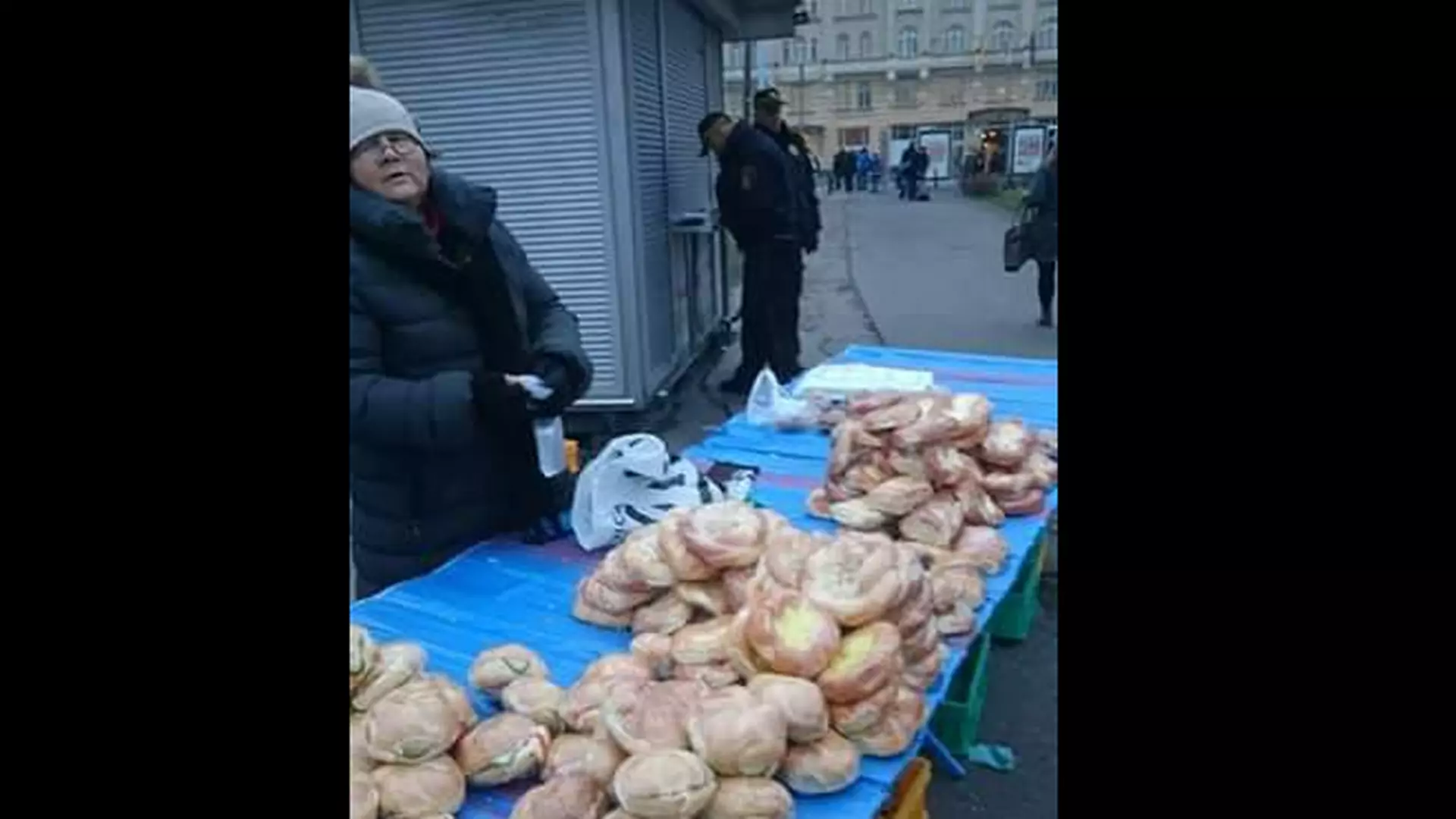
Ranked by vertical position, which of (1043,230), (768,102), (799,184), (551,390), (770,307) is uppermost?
(768,102)

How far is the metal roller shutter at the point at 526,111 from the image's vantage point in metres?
5.10

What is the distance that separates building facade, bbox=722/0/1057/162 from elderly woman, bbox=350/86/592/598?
32.4m

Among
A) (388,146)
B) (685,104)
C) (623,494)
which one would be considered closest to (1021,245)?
(685,104)

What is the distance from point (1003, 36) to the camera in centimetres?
3344

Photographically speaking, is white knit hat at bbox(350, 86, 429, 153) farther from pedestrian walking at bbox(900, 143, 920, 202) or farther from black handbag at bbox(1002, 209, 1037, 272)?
pedestrian walking at bbox(900, 143, 920, 202)

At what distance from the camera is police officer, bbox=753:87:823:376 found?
616 cm

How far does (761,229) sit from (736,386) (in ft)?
3.57

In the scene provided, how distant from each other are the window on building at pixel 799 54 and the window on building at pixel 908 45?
11.8 ft

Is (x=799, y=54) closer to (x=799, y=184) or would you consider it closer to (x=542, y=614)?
(x=799, y=184)

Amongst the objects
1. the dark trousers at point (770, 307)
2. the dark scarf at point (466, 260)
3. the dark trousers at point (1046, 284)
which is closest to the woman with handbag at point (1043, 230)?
the dark trousers at point (1046, 284)

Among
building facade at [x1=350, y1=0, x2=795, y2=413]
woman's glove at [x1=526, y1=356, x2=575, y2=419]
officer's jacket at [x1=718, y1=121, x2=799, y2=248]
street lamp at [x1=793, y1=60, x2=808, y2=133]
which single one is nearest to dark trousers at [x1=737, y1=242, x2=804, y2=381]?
officer's jacket at [x1=718, y1=121, x2=799, y2=248]

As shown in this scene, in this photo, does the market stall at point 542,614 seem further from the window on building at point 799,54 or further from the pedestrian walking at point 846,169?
the window on building at point 799,54
